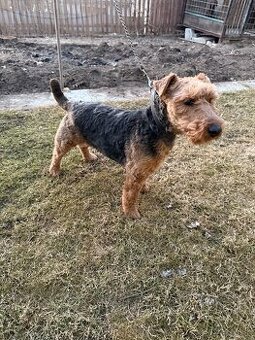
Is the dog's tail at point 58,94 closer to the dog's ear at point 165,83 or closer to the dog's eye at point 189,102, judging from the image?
the dog's ear at point 165,83

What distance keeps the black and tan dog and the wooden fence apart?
8001 millimetres

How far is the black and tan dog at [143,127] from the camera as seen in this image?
258 cm

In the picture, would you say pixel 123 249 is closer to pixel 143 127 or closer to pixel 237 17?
pixel 143 127

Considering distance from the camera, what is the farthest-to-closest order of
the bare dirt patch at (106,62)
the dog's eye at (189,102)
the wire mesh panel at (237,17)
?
the wire mesh panel at (237,17), the bare dirt patch at (106,62), the dog's eye at (189,102)

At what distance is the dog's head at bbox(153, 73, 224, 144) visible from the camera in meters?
2.52

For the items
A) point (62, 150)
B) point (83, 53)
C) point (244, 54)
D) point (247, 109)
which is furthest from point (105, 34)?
point (62, 150)

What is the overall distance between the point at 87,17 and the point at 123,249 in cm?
983

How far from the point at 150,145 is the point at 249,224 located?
1.66 meters

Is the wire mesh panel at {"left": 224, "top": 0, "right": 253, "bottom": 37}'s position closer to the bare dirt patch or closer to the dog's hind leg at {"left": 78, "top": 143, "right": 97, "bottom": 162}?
the bare dirt patch

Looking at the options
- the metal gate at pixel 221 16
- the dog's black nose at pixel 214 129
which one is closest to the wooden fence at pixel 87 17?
the metal gate at pixel 221 16

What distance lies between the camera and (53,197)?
3.83 meters

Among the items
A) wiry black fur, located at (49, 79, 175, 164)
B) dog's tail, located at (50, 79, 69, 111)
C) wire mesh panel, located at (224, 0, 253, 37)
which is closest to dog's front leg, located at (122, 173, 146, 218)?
wiry black fur, located at (49, 79, 175, 164)

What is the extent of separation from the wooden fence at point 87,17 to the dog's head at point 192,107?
9.09m

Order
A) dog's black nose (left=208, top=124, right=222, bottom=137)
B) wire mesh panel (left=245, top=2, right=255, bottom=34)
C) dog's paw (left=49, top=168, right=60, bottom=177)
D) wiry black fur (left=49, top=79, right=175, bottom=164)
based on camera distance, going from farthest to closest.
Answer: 1. wire mesh panel (left=245, top=2, right=255, bottom=34)
2. dog's paw (left=49, top=168, right=60, bottom=177)
3. wiry black fur (left=49, top=79, right=175, bottom=164)
4. dog's black nose (left=208, top=124, right=222, bottom=137)
